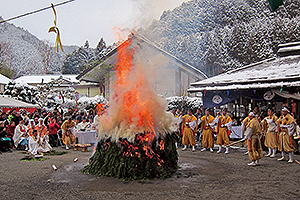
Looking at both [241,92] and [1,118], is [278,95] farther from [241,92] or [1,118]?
[1,118]

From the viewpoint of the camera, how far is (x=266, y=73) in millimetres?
14461

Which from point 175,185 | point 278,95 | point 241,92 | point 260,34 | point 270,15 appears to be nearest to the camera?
point 175,185

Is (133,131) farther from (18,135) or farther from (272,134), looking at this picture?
(18,135)

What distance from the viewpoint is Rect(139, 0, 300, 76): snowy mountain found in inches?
1164

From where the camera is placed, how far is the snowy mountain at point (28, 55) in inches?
2062

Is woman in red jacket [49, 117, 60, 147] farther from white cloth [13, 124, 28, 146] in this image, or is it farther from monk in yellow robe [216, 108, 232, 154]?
monk in yellow robe [216, 108, 232, 154]

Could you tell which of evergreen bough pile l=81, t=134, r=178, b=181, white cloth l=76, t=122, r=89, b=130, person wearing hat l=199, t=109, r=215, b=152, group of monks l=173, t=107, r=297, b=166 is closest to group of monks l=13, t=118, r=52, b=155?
white cloth l=76, t=122, r=89, b=130

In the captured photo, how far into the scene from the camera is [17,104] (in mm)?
16781

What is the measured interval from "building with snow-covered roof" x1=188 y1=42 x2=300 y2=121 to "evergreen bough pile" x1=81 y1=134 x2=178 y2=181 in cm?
757

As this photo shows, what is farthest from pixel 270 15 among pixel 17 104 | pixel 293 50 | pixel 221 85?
pixel 17 104

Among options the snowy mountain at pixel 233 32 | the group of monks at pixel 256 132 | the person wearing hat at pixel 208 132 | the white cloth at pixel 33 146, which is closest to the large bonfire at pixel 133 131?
the group of monks at pixel 256 132

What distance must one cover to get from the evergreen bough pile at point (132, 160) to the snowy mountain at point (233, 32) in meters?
20.2

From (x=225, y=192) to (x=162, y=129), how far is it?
271 centimetres

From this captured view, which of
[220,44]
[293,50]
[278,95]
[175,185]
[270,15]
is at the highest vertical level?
[270,15]
